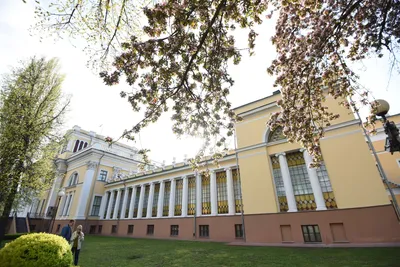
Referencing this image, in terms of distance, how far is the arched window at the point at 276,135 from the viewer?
13.5 m

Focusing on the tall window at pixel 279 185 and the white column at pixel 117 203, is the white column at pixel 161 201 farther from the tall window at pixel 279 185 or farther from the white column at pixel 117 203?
the tall window at pixel 279 185

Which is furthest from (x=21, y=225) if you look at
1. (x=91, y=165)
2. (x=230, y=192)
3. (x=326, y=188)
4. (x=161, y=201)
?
(x=326, y=188)

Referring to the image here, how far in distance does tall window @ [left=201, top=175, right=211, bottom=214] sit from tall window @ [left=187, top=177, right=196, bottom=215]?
1.02 meters

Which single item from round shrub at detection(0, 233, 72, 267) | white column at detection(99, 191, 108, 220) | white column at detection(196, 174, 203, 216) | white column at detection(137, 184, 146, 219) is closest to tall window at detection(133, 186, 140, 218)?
white column at detection(137, 184, 146, 219)

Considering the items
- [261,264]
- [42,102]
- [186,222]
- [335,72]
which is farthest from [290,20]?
[42,102]

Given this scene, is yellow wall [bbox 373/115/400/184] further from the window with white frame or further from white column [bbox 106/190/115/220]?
the window with white frame

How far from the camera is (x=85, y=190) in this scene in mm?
26594

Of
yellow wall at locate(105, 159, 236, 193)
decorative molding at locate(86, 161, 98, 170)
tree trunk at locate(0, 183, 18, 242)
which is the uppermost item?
decorative molding at locate(86, 161, 98, 170)

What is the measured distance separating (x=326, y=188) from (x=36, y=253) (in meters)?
13.5

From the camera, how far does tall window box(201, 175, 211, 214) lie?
16.7m

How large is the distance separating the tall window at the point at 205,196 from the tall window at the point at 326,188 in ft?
28.9

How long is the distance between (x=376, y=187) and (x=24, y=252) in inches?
576

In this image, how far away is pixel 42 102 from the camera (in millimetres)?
15719

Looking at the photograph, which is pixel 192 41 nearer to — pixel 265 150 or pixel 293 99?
pixel 293 99
